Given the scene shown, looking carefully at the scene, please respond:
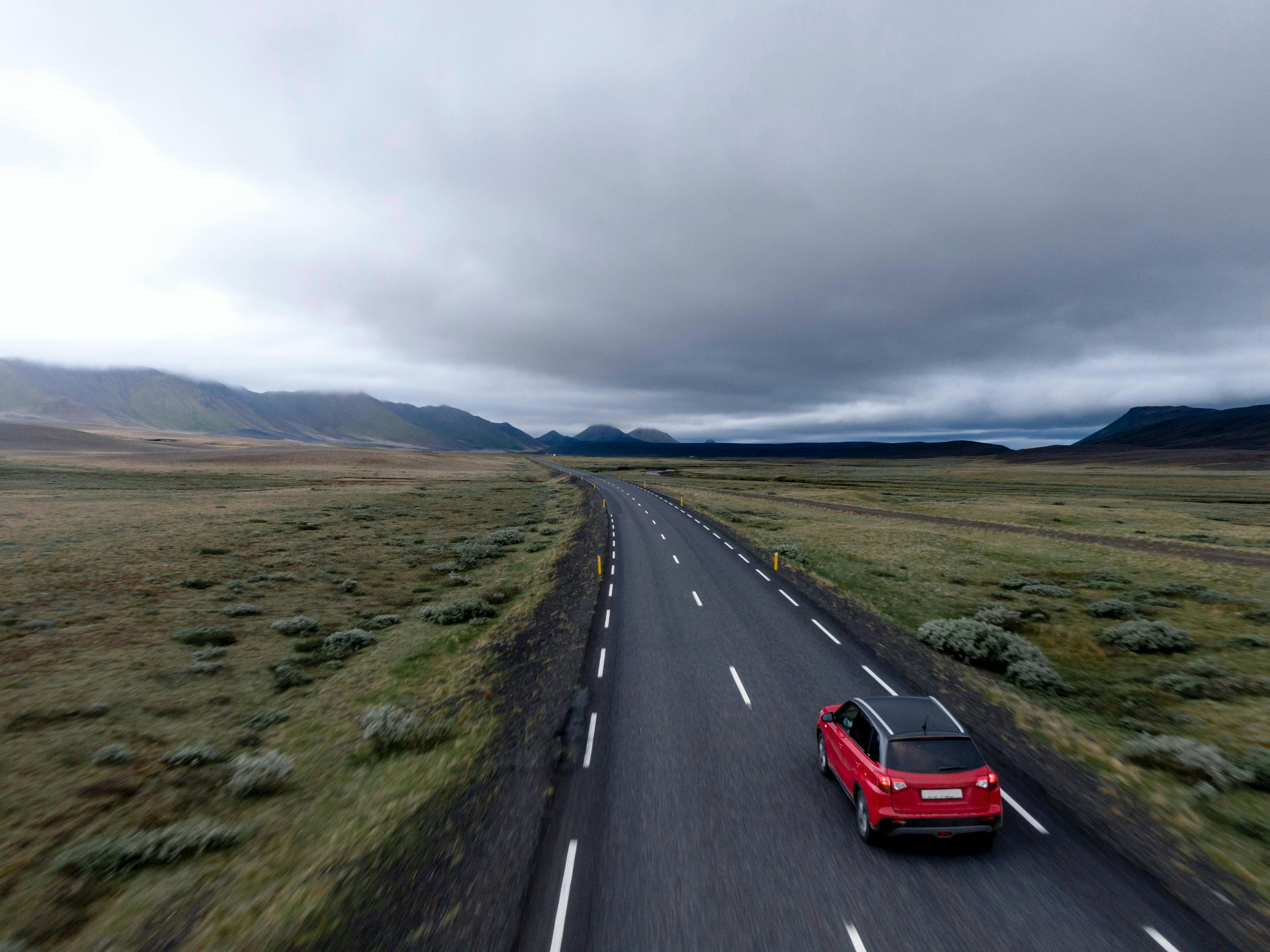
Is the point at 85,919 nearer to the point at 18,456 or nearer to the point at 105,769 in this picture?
the point at 105,769

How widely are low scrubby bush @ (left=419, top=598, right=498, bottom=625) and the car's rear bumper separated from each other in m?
15.1

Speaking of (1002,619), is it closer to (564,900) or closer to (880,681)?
(880,681)

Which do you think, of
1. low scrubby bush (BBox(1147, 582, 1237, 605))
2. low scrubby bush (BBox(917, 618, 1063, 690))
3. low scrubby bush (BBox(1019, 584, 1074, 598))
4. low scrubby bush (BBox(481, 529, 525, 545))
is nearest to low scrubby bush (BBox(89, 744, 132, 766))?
low scrubby bush (BBox(917, 618, 1063, 690))

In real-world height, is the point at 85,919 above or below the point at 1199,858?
below

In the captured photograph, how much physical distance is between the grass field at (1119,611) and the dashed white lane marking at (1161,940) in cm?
222

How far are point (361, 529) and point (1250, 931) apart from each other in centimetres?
4070

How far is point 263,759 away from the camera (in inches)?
391

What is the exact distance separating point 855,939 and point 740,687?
6960 mm

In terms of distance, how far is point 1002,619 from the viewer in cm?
1842

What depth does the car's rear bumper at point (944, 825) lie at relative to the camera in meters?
7.68

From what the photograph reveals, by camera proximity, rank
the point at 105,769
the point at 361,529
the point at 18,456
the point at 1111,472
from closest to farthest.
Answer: the point at 105,769
the point at 361,529
the point at 18,456
the point at 1111,472

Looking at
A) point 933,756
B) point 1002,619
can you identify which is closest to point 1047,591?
point 1002,619

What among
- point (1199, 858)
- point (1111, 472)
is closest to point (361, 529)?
point (1199, 858)

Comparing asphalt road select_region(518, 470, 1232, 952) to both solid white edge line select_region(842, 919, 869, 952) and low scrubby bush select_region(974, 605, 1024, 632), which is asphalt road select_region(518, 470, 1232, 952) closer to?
solid white edge line select_region(842, 919, 869, 952)
